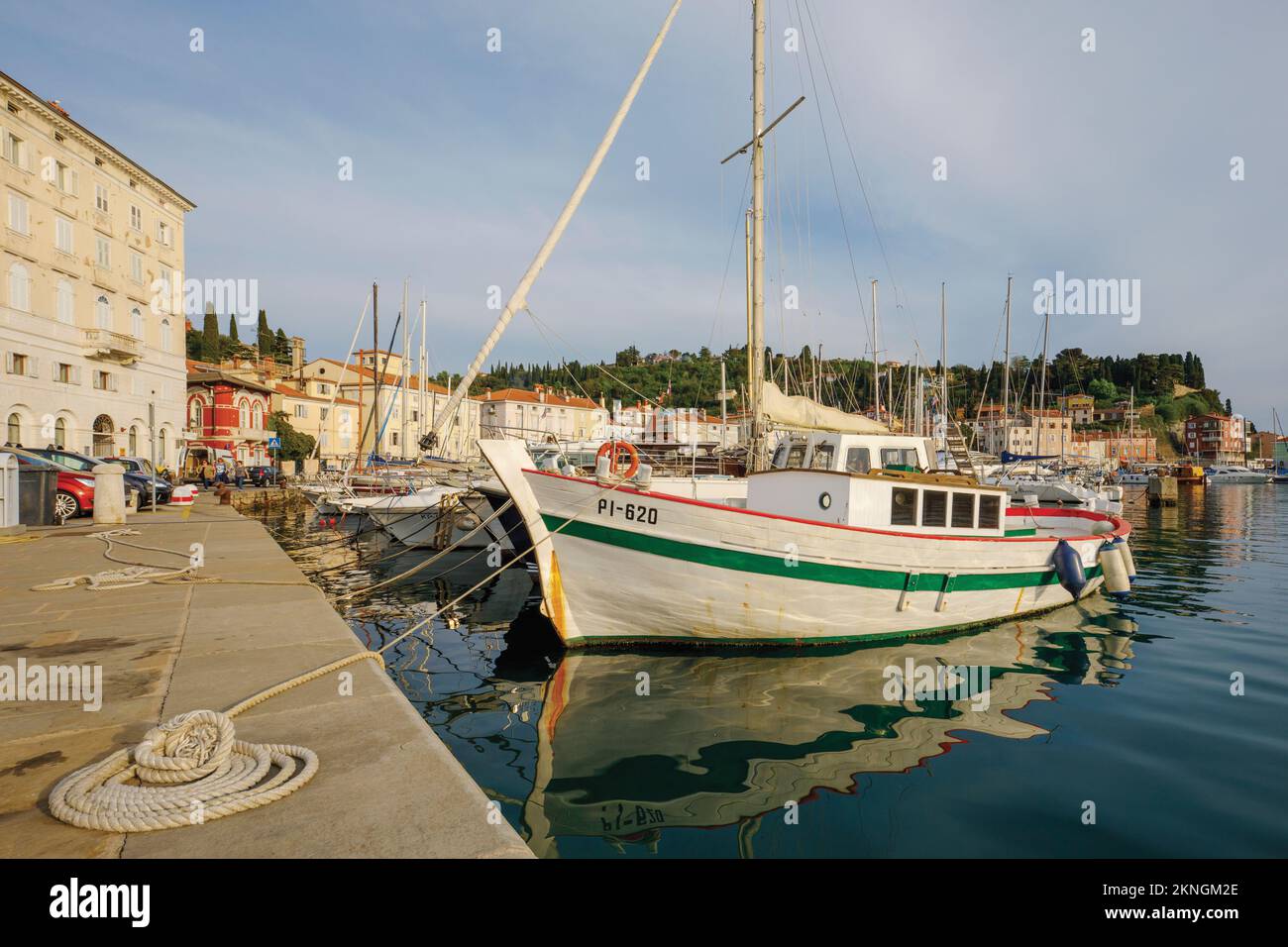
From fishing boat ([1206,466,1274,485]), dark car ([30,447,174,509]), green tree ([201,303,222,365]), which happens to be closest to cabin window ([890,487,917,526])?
dark car ([30,447,174,509])

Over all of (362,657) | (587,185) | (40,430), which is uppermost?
(587,185)

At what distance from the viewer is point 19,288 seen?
3216cm

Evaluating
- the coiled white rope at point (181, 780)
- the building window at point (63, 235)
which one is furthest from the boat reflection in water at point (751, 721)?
the building window at point (63, 235)

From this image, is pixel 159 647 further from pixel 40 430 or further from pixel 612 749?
pixel 40 430

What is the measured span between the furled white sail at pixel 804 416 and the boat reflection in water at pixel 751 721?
4663 millimetres

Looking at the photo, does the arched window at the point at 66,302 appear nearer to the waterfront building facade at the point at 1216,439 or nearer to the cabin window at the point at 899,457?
the cabin window at the point at 899,457

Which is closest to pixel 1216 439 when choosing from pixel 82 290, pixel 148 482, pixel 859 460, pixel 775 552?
pixel 859 460

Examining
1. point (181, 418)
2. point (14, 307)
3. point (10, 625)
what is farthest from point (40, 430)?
point (10, 625)

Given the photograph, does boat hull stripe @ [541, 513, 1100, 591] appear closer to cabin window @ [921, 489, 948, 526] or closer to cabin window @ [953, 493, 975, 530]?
cabin window @ [921, 489, 948, 526]

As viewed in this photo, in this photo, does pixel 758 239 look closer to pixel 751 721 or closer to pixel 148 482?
pixel 751 721

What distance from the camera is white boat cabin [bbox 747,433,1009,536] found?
10.3m

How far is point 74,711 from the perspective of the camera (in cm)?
454
